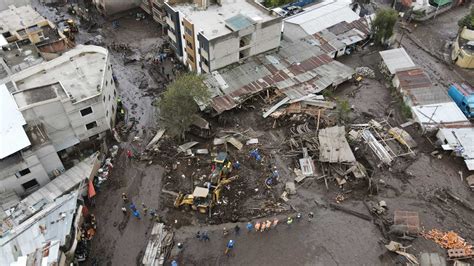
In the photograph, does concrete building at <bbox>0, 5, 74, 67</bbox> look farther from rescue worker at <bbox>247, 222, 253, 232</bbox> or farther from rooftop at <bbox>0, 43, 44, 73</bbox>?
rescue worker at <bbox>247, 222, 253, 232</bbox>

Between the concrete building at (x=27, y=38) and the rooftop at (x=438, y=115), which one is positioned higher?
the concrete building at (x=27, y=38)

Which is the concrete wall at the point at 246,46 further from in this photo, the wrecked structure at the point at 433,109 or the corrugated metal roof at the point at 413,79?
the corrugated metal roof at the point at 413,79

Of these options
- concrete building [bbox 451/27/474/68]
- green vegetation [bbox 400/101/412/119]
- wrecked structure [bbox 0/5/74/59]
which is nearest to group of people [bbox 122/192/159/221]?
wrecked structure [bbox 0/5/74/59]

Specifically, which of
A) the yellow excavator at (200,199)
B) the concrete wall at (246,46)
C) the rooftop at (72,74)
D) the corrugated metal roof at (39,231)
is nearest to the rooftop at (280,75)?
the concrete wall at (246,46)

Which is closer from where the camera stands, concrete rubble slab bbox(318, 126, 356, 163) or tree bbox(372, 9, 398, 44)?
concrete rubble slab bbox(318, 126, 356, 163)

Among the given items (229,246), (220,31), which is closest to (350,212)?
(229,246)
